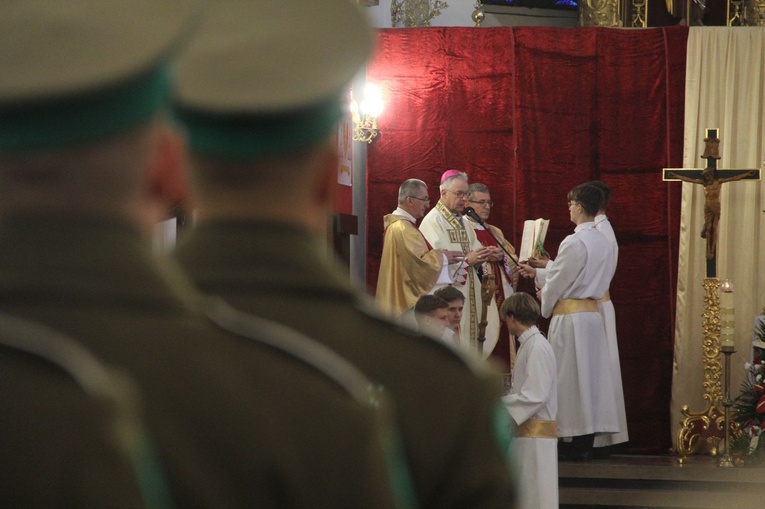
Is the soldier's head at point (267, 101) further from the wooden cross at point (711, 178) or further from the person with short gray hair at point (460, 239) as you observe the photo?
the wooden cross at point (711, 178)

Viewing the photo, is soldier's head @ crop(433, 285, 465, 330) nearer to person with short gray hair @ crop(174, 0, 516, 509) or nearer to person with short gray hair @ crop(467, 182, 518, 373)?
person with short gray hair @ crop(467, 182, 518, 373)

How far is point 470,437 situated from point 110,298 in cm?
37

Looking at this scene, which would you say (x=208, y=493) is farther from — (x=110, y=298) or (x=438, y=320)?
(x=438, y=320)

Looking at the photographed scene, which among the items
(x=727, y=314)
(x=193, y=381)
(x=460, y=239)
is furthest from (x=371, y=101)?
(x=193, y=381)

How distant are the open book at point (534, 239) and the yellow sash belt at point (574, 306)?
1.51 feet

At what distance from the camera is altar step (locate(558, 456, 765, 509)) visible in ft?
28.3

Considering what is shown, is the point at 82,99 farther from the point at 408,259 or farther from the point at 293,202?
the point at 408,259

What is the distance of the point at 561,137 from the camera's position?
11031 mm

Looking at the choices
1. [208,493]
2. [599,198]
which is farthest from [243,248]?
[599,198]

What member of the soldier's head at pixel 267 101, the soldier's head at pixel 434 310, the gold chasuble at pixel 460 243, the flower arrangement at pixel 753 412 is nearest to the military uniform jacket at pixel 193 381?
the soldier's head at pixel 267 101

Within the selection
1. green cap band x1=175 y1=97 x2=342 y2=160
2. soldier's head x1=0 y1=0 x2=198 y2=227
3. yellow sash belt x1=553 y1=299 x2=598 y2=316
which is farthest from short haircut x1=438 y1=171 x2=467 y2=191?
soldier's head x1=0 y1=0 x2=198 y2=227

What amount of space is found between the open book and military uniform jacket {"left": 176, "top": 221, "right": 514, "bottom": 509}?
8.54 m

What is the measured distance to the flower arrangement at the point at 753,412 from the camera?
364 inches

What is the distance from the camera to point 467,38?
11.1 meters
